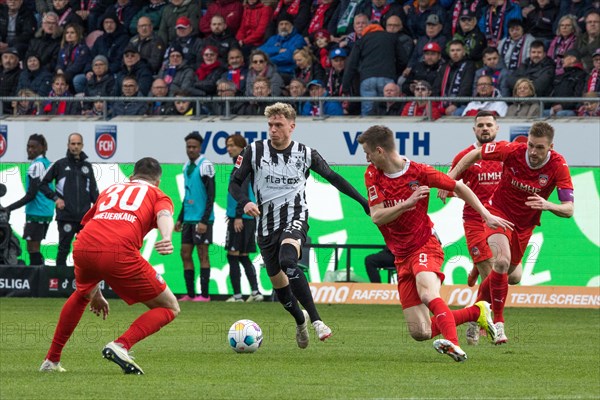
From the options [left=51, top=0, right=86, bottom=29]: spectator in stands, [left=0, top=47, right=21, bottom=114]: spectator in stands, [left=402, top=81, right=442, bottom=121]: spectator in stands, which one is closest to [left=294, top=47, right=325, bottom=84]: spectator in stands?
[left=402, top=81, right=442, bottom=121]: spectator in stands

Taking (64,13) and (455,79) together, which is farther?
(64,13)

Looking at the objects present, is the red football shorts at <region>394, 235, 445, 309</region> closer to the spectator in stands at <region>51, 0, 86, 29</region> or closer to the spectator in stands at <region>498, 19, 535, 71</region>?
the spectator in stands at <region>498, 19, 535, 71</region>

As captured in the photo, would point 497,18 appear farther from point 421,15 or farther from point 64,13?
point 64,13

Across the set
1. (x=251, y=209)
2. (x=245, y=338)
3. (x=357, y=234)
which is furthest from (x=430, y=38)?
(x=245, y=338)

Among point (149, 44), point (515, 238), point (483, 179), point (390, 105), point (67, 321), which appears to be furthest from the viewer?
point (149, 44)

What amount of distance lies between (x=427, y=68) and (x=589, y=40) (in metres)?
2.61

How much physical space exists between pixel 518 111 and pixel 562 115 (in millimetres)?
651

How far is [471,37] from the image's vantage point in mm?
19734

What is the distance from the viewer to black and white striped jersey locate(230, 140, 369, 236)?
1179 cm

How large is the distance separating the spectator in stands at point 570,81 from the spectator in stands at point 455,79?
1.38 meters

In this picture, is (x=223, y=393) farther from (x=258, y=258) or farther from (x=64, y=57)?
(x=64, y=57)

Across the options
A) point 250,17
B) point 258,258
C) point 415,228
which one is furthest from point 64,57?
point 415,228

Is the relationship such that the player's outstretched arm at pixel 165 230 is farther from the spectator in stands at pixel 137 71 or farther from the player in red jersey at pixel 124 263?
the spectator in stands at pixel 137 71

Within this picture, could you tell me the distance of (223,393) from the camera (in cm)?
818
